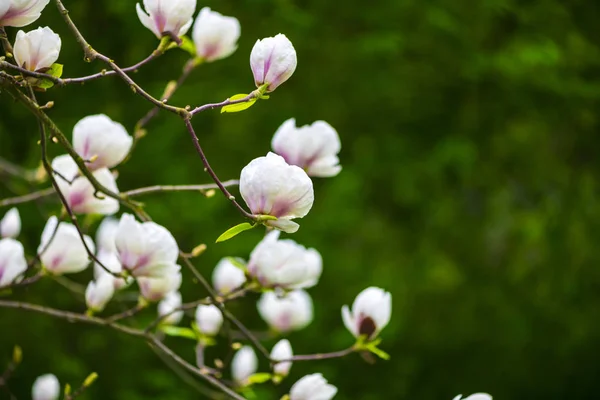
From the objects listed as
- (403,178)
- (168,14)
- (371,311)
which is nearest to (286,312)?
(371,311)

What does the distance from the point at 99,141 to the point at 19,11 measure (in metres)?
0.16

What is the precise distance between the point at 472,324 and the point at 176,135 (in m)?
1.21

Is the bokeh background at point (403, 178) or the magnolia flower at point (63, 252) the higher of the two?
the bokeh background at point (403, 178)

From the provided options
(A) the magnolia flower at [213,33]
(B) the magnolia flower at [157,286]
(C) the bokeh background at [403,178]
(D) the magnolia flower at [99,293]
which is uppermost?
(C) the bokeh background at [403,178]

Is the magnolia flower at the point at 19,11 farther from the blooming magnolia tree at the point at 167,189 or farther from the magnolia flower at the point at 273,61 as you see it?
the magnolia flower at the point at 273,61

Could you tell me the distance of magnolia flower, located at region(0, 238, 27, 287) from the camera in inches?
27.1

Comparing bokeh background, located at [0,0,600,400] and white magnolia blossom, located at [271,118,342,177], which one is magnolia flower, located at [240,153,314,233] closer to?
white magnolia blossom, located at [271,118,342,177]

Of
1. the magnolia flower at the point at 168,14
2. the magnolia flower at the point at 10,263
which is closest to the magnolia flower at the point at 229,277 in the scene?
the magnolia flower at the point at 10,263

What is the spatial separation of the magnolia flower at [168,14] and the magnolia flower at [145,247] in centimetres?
17

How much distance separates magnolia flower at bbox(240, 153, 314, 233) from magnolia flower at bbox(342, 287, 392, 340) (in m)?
0.25

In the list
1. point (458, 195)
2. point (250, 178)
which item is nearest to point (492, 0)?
point (458, 195)

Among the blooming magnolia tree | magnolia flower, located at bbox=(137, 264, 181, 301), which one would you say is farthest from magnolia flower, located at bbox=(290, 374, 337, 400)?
magnolia flower, located at bbox=(137, 264, 181, 301)

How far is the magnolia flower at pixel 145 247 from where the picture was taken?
575mm

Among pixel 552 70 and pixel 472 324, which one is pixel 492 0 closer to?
pixel 552 70
